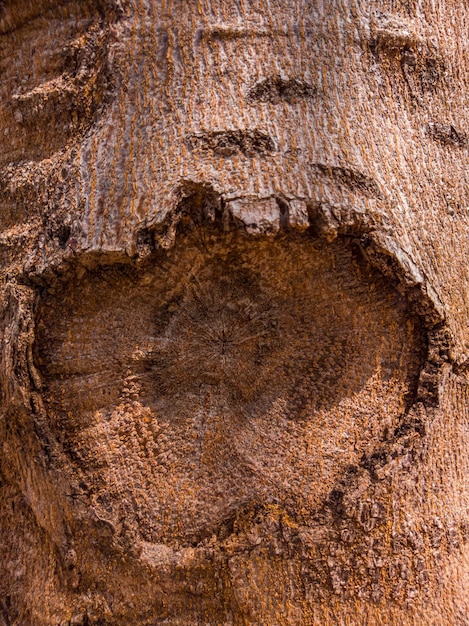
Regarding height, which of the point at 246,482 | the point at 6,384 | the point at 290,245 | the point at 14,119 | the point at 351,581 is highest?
the point at 14,119

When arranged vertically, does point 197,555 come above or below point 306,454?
below

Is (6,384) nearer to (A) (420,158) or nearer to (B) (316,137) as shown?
(B) (316,137)

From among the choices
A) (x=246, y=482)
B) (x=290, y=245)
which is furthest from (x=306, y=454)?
(x=290, y=245)

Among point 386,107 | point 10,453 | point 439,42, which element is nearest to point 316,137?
point 386,107

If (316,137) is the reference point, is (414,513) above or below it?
below

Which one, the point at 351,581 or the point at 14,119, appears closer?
the point at 351,581

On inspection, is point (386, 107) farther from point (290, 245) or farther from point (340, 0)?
point (290, 245)
